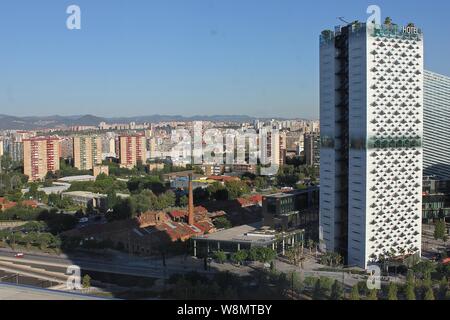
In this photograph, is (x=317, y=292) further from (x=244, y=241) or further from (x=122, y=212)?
(x=122, y=212)

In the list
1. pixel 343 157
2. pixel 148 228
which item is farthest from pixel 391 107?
pixel 148 228

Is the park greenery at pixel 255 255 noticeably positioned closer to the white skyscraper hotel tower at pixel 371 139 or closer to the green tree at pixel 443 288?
the white skyscraper hotel tower at pixel 371 139

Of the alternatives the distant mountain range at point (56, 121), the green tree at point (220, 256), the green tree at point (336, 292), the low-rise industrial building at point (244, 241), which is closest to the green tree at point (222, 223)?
the low-rise industrial building at point (244, 241)

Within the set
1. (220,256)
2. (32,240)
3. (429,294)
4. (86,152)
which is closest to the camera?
(429,294)

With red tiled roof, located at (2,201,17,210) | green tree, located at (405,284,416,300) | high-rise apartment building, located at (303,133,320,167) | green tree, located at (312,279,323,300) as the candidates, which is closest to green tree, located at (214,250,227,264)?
green tree, located at (312,279,323,300)

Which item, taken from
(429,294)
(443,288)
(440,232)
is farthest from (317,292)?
(440,232)
